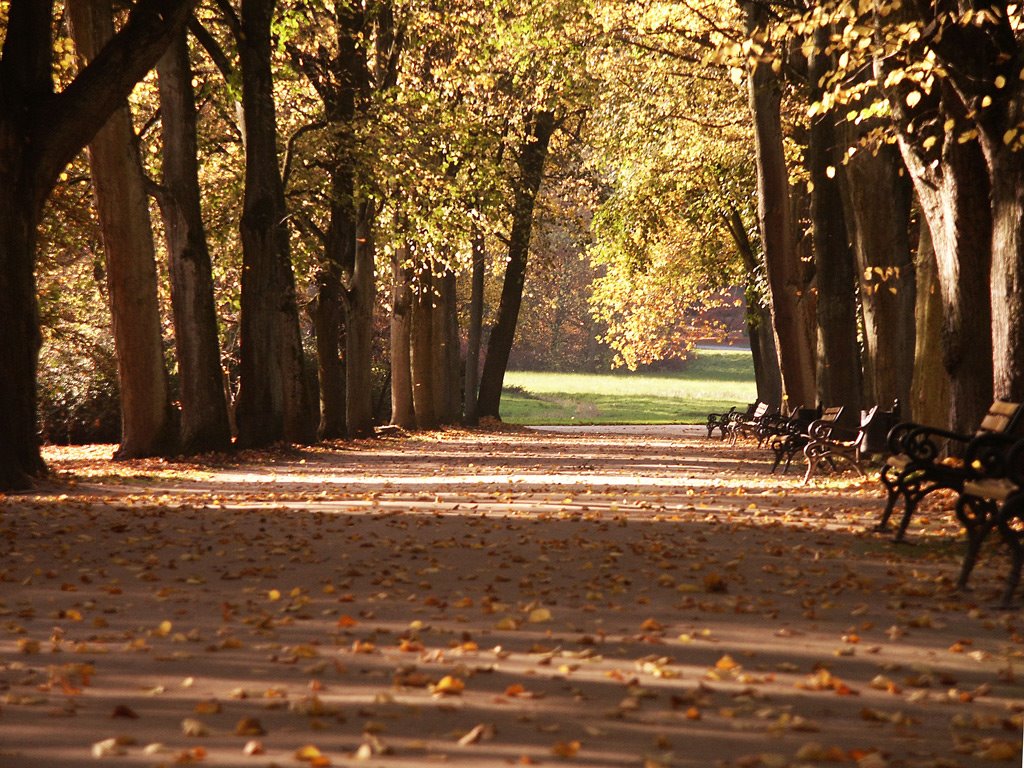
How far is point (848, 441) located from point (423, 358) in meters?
18.2

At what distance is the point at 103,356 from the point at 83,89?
650 inches

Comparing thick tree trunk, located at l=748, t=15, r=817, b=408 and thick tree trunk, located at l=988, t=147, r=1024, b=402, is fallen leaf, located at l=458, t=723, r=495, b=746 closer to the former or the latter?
thick tree trunk, located at l=988, t=147, r=1024, b=402

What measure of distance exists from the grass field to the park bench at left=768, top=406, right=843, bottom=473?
3830 centimetres

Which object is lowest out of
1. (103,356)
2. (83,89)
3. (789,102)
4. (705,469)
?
(705,469)

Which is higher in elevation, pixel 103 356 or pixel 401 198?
pixel 401 198

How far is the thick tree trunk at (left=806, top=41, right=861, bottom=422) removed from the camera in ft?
72.4

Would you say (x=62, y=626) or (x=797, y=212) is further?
(x=797, y=212)

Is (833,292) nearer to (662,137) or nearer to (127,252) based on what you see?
(127,252)

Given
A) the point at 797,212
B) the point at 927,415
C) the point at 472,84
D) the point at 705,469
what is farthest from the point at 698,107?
the point at 927,415

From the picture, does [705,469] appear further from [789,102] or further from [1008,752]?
[1008,752]

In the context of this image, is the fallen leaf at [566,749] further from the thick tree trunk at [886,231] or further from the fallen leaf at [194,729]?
the thick tree trunk at [886,231]

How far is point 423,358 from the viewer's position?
37656mm

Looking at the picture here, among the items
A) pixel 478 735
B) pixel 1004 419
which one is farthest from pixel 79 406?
pixel 478 735

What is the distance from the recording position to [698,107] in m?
33.8
